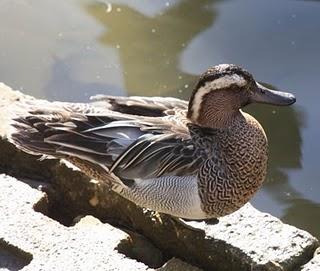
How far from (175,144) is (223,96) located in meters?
0.25

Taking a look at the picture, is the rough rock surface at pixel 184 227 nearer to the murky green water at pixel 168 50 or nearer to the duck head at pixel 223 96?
the duck head at pixel 223 96

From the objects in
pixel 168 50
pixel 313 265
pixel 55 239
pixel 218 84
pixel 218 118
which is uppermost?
pixel 218 84

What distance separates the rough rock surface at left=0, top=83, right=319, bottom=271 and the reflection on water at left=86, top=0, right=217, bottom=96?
1239mm

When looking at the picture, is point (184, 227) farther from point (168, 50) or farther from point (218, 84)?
point (168, 50)

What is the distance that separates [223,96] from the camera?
3248 mm

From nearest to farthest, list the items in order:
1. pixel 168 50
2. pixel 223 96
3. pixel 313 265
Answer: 1. pixel 313 265
2. pixel 223 96
3. pixel 168 50

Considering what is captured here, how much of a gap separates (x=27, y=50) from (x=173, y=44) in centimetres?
80

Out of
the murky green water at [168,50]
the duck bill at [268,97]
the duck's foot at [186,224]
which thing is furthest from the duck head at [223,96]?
the murky green water at [168,50]

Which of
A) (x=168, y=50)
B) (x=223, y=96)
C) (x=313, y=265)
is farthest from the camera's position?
(x=168, y=50)

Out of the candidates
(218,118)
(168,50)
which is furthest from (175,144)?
(168,50)

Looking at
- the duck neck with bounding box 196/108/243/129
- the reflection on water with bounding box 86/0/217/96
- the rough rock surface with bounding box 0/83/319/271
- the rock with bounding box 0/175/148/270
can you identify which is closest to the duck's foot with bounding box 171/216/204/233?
the rough rock surface with bounding box 0/83/319/271

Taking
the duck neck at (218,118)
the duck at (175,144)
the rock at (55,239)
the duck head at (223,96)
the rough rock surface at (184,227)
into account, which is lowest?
the rock at (55,239)

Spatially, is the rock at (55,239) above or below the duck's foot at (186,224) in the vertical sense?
below

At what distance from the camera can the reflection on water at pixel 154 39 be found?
4789 mm
